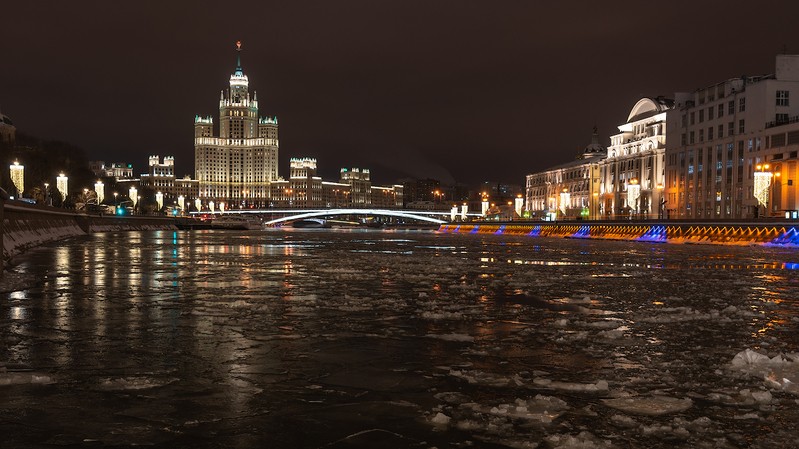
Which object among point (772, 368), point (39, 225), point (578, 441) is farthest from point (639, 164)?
point (578, 441)

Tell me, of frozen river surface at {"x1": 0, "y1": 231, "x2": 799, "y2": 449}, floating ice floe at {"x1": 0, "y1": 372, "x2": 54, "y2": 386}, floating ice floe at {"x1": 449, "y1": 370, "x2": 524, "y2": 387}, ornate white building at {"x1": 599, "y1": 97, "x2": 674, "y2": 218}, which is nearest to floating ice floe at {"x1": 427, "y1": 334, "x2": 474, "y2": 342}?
frozen river surface at {"x1": 0, "y1": 231, "x2": 799, "y2": 449}

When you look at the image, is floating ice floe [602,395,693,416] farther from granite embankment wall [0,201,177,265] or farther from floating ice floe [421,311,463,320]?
granite embankment wall [0,201,177,265]

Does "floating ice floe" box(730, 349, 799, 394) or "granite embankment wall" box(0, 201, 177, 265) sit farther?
"granite embankment wall" box(0, 201, 177, 265)

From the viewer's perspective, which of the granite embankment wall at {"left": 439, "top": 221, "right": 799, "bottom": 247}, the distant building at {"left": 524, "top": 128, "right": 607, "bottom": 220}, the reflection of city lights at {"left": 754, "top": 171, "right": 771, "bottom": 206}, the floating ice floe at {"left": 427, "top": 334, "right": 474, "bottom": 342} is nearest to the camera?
the floating ice floe at {"left": 427, "top": 334, "right": 474, "bottom": 342}

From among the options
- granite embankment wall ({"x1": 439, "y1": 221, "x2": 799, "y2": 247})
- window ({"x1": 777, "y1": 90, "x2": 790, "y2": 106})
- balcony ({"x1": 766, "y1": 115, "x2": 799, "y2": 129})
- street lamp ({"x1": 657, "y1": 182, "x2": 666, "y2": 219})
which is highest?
window ({"x1": 777, "y1": 90, "x2": 790, "y2": 106})

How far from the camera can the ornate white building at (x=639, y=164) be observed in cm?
10962

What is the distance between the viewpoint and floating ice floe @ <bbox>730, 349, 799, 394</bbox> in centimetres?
658

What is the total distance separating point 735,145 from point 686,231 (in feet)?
124

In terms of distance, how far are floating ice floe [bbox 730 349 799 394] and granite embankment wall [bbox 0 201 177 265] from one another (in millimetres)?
15261

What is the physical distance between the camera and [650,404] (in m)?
5.89

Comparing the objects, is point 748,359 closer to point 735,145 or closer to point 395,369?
point 395,369

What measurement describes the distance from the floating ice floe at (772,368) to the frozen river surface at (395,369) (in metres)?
0.03

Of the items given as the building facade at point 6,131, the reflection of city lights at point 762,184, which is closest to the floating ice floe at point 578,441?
the reflection of city lights at point 762,184

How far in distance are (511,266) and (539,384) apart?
57.3 ft
